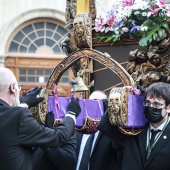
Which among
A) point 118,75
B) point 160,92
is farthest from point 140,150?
point 118,75

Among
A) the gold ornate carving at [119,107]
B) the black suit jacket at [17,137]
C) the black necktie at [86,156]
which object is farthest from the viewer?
the black necktie at [86,156]

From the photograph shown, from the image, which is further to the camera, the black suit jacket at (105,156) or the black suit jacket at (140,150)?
the black suit jacket at (105,156)

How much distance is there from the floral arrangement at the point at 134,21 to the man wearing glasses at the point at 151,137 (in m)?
0.95

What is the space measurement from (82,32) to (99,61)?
0.27 m

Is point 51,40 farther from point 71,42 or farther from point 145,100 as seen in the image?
point 145,100

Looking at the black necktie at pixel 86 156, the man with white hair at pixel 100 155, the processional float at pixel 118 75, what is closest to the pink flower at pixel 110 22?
the processional float at pixel 118 75

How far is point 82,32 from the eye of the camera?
3.14 metres

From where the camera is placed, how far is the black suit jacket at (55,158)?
2.83 m

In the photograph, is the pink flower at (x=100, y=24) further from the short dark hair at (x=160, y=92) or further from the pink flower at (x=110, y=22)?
the short dark hair at (x=160, y=92)

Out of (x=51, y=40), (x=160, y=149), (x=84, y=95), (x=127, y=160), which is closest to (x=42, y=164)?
(x=127, y=160)

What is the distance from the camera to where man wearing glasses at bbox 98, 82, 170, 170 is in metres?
2.61

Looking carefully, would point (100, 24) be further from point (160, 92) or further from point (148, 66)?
point (160, 92)

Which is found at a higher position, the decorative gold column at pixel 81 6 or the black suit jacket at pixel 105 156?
the decorative gold column at pixel 81 6

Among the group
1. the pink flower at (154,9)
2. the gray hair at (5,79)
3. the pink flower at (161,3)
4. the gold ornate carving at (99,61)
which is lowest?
the gray hair at (5,79)
